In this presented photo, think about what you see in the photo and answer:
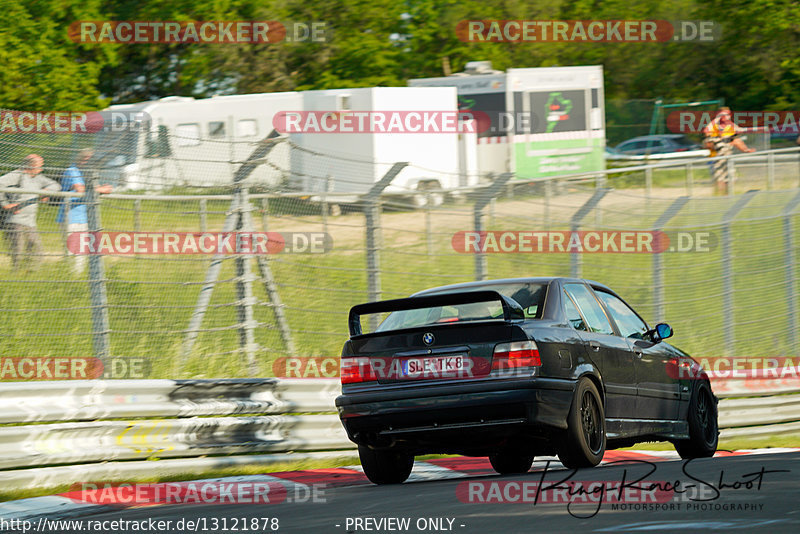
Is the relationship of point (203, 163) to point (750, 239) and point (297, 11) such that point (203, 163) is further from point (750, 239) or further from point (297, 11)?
point (297, 11)

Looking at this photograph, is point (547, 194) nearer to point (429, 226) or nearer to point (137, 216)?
point (429, 226)

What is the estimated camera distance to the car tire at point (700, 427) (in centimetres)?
1010

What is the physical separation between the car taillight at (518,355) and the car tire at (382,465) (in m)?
1.14

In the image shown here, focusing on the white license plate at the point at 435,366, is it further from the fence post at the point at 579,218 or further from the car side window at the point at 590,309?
the fence post at the point at 579,218

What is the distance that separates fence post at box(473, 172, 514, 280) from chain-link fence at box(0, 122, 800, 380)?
0.02 metres

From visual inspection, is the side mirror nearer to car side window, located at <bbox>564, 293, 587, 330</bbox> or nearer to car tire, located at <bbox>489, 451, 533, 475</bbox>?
car side window, located at <bbox>564, 293, 587, 330</bbox>

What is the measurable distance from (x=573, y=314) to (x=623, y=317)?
4.16 feet

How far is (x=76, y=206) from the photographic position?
9.59 meters

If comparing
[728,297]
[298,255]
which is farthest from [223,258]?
[728,297]

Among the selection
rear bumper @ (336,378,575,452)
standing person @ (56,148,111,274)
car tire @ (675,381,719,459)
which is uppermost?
standing person @ (56,148,111,274)

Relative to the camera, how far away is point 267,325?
11.1m

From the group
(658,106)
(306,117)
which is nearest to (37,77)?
(306,117)

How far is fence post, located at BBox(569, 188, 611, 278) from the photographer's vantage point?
42.5 ft

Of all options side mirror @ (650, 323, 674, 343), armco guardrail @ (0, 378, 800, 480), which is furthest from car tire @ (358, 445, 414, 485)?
side mirror @ (650, 323, 674, 343)
